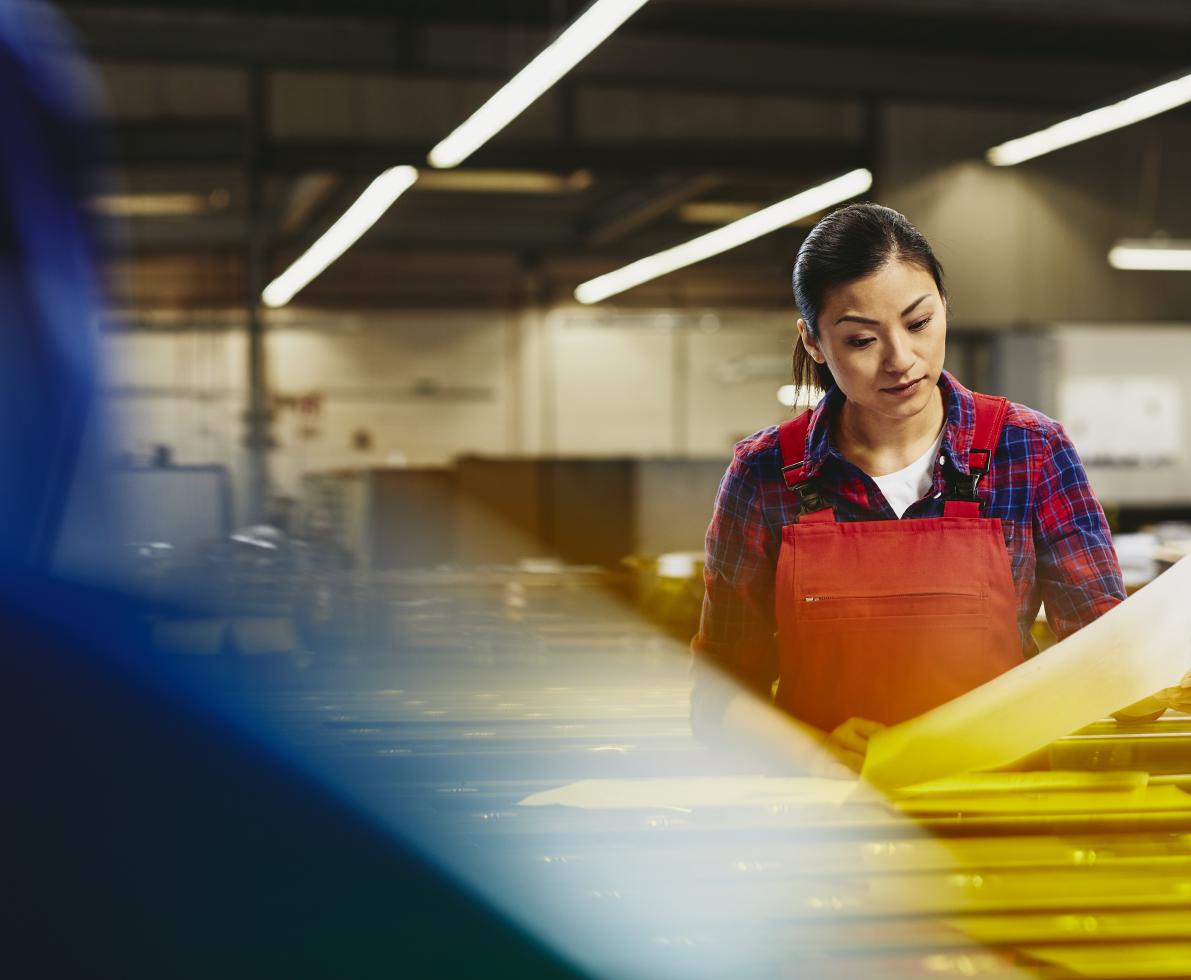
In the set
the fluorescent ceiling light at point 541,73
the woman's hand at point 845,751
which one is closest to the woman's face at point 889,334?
the woman's hand at point 845,751

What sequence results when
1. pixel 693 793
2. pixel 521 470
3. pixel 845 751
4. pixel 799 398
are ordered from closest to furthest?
1. pixel 693 793
2. pixel 845 751
3. pixel 799 398
4. pixel 521 470

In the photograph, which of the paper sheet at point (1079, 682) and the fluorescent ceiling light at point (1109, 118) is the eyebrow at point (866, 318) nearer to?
the paper sheet at point (1079, 682)

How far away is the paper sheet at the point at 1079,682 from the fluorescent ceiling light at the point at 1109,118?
506 cm

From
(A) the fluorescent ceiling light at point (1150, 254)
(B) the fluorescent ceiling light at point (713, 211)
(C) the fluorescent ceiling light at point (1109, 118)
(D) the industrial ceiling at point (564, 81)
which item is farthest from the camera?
(B) the fluorescent ceiling light at point (713, 211)

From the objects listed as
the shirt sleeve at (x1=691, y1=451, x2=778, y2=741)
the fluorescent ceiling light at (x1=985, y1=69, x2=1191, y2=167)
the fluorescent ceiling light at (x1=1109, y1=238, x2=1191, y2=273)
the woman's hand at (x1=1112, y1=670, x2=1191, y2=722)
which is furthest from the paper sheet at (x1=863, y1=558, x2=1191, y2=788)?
the fluorescent ceiling light at (x1=1109, y1=238, x2=1191, y2=273)

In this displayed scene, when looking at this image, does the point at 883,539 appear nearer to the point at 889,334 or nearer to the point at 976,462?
the point at 976,462

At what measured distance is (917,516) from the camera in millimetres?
1520

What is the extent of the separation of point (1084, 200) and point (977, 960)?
9.22 metres

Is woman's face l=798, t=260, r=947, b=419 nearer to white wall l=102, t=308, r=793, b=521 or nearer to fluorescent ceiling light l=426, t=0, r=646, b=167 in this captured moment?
fluorescent ceiling light l=426, t=0, r=646, b=167

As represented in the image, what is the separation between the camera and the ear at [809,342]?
1501 mm

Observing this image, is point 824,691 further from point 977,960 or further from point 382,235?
point 382,235

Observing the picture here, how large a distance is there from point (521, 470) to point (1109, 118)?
3.55 metres

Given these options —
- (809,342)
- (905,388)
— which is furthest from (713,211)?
(905,388)

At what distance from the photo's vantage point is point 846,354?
1408 mm
